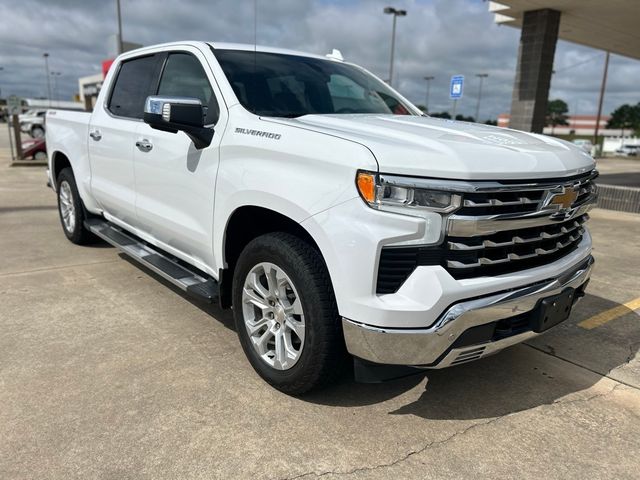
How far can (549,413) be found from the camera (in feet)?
9.18

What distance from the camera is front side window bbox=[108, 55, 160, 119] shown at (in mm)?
4117

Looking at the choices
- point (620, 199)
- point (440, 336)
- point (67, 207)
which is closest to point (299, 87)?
point (440, 336)

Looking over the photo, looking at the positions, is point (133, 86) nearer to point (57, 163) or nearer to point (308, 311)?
point (57, 163)

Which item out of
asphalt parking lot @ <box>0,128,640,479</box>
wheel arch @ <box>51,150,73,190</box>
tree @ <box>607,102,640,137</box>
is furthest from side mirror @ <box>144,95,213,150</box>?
tree @ <box>607,102,640,137</box>

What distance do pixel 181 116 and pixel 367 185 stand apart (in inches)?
49.9

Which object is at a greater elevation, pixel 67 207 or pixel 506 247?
pixel 506 247

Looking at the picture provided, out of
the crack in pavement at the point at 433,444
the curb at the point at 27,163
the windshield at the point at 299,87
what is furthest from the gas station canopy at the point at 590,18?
the curb at the point at 27,163

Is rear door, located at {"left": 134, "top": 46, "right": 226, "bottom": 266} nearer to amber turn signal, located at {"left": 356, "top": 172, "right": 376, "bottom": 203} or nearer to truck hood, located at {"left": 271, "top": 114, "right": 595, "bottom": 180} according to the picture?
truck hood, located at {"left": 271, "top": 114, "right": 595, "bottom": 180}

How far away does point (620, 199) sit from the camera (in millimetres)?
9586

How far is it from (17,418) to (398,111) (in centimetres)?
309

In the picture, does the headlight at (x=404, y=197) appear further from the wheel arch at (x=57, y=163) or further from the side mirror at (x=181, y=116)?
the wheel arch at (x=57, y=163)

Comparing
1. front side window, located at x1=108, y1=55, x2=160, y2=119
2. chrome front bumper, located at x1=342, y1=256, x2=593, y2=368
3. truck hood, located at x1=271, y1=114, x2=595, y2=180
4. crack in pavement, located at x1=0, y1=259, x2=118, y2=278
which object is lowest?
crack in pavement, located at x1=0, y1=259, x2=118, y2=278

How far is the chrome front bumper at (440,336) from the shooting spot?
2.27 m

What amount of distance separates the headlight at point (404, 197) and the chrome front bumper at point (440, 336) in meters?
0.44
